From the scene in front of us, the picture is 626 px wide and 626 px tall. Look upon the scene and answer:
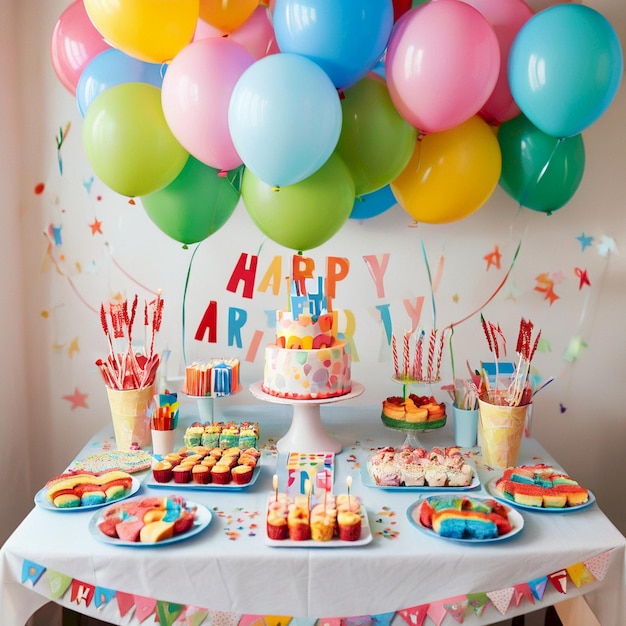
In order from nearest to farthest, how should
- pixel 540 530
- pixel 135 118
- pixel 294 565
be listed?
pixel 294 565
pixel 540 530
pixel 135 118

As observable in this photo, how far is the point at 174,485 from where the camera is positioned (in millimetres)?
1518

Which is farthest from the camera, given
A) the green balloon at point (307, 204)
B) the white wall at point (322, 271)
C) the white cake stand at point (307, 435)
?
the white wall at point (322, 271)

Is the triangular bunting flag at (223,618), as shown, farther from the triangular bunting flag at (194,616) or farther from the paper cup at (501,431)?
the paper cup at (501,431)

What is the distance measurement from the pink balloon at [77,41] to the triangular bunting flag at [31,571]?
105 cm

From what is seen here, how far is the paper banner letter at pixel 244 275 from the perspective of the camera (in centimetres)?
212

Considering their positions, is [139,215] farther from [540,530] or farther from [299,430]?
[540,530]

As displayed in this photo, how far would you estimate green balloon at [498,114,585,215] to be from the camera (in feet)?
5.46

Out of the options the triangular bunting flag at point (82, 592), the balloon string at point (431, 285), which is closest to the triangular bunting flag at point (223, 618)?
the triangular bunting flag at point (82, 592)

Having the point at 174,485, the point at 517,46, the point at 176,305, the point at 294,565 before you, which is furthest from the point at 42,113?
the point at 294,565

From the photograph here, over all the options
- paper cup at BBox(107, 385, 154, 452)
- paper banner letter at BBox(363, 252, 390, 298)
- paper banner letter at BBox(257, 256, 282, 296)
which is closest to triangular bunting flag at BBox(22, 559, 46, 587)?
paper cup at BBox(107, 385, 154, 452)

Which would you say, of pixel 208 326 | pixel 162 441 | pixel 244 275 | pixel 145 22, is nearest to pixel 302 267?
pixel 244 275

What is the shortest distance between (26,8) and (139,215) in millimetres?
633

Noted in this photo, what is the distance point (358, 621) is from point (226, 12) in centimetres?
118

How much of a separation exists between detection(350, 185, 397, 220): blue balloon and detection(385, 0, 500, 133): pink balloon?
0.41 m
